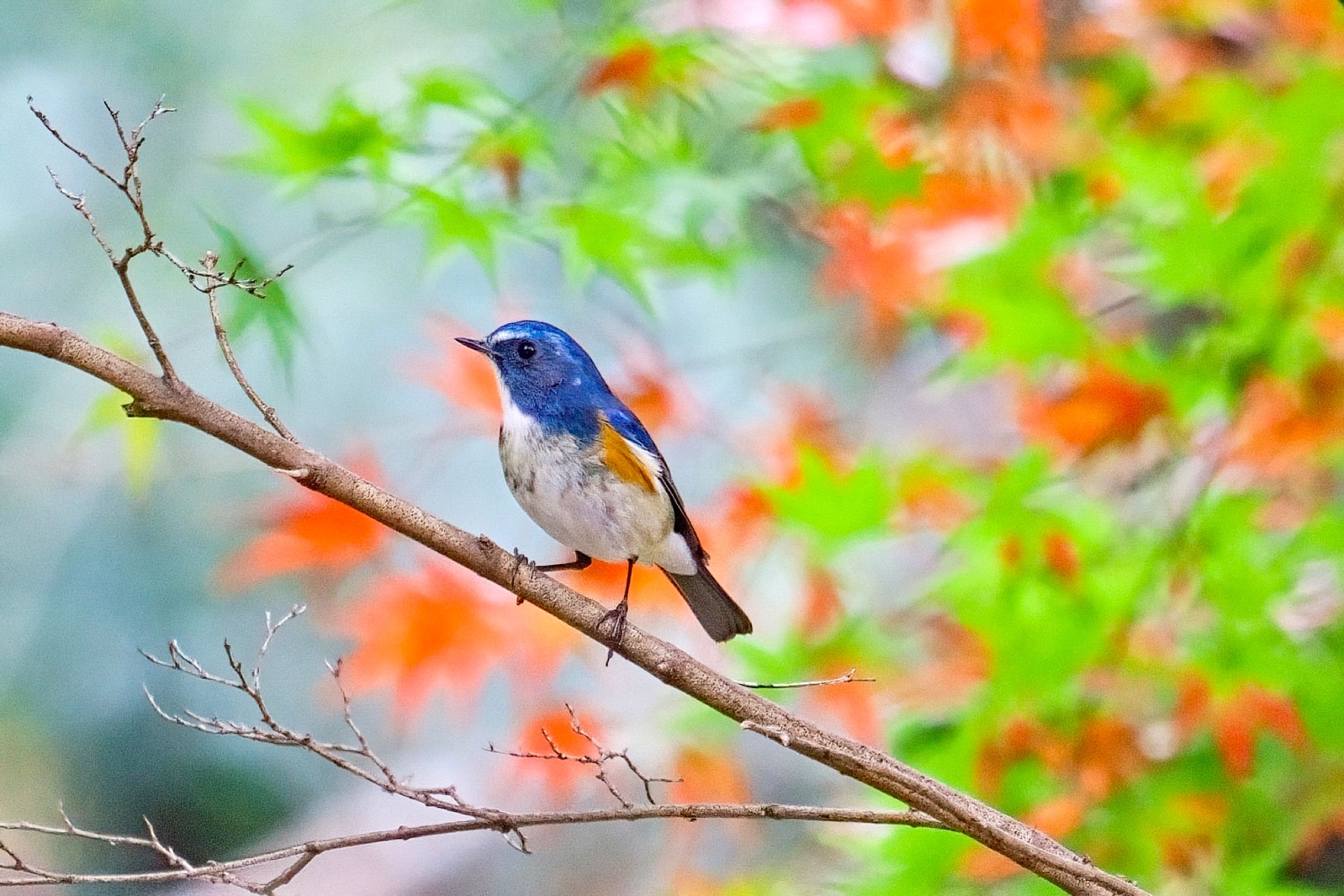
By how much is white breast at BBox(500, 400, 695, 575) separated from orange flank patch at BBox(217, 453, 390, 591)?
737 millimetres

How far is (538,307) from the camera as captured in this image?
3.58 metres

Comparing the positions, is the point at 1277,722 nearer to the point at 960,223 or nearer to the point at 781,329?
the point at 960,223

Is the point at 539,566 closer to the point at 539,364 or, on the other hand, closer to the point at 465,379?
the point at 539,364

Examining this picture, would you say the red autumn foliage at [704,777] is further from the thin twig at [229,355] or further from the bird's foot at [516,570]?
A: the thin twig at [229,355]

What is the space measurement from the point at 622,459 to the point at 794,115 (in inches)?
41.7

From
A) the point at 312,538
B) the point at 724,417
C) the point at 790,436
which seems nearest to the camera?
the point at 312,538

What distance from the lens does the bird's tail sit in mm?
2162

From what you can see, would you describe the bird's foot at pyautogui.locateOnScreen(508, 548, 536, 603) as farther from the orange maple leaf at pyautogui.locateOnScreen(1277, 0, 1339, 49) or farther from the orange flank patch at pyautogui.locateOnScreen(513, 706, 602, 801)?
the orange maple leaf at pyautogui.locateOnScreen(1277, 0, 1339, 49)

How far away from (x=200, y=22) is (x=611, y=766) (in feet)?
8.00

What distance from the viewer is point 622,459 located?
195cm

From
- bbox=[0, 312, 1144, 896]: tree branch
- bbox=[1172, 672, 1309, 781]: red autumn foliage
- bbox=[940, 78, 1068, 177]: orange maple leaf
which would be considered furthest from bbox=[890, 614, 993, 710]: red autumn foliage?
bbox=[940, 78, 1068, 177]: orange maple leaf

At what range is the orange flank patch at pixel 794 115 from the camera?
8.45ft

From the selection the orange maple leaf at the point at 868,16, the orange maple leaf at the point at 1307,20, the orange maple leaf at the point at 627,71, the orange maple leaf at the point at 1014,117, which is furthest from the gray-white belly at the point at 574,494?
the orange maple leaf at the point at 1307,20

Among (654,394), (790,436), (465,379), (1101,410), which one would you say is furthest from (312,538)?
(1101,410)
